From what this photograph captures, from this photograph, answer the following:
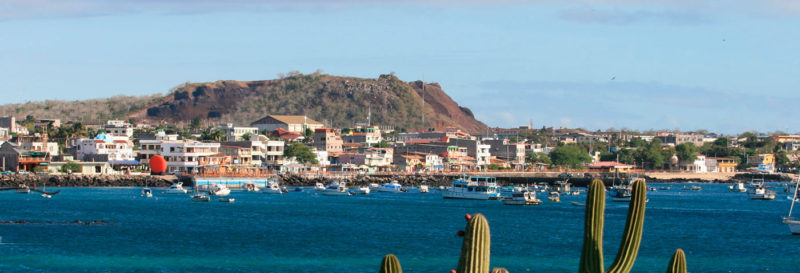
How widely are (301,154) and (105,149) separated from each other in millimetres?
31865

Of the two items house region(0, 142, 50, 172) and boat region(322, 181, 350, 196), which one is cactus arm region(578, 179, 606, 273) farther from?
house region(0, 142, 50, 172)

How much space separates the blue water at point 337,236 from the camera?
166 ft

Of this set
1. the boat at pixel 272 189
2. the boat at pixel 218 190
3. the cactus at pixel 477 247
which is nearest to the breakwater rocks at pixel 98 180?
the boat at pixel 218 190

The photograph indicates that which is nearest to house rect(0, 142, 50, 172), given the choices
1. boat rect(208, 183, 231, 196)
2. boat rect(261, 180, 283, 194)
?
boat rect(208, 183, 231, 196)

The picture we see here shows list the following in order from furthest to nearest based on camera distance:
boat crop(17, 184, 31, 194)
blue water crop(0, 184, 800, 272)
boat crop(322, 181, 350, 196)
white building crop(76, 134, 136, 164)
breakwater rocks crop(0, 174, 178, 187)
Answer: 1. white building crop(76, 134, 136, 164)
2. breakwater rocks crop(0, 174, 178, 187)
3. boat crop(322, 181, 350, 196)
4. boat crop(17, 184, 31, 194)
5. blue water crop(0, 184, 800, 272)

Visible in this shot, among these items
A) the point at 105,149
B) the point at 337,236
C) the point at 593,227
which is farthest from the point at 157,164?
the point at 593,227

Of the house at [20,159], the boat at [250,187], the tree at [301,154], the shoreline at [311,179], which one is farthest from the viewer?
the tree at [301,154]

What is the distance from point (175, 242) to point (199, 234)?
17.5ft

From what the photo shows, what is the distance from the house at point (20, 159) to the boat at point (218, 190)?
3001 centimetres

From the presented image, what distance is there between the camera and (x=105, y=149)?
507 feet

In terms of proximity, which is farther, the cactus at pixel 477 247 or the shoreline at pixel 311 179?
the shoreline at pixel 311 179

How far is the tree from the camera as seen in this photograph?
172 meters

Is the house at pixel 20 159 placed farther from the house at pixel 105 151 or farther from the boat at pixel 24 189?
the boat at pixel 24 189

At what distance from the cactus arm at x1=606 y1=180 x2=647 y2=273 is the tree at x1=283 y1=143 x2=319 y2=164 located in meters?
154
